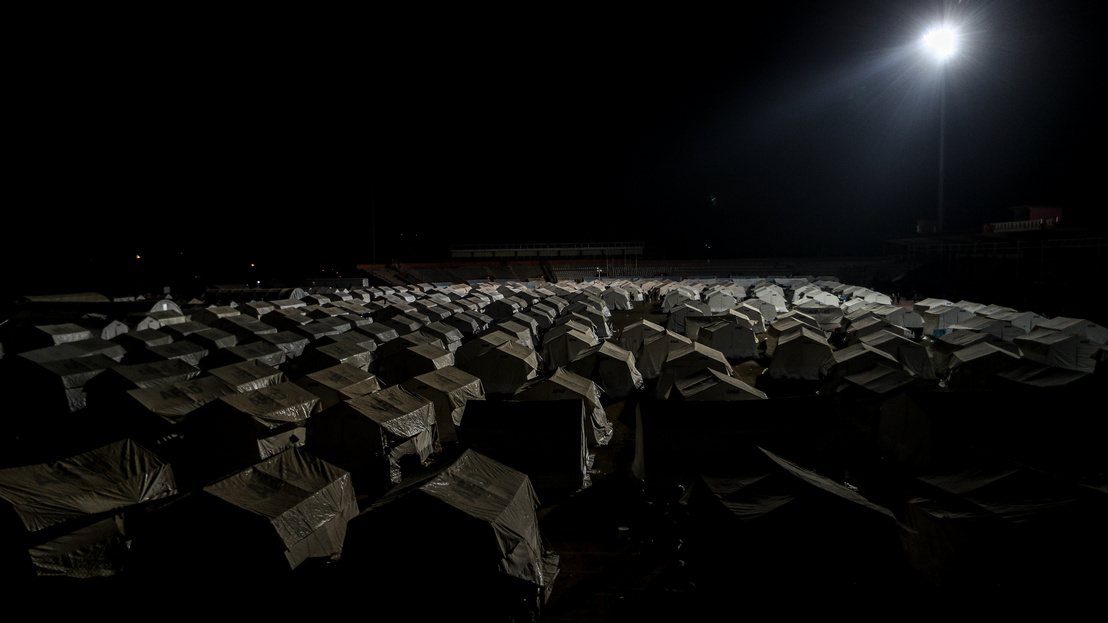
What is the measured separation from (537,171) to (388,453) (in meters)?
75.0

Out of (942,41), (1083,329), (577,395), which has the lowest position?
(577,395)

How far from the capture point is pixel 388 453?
398 inches

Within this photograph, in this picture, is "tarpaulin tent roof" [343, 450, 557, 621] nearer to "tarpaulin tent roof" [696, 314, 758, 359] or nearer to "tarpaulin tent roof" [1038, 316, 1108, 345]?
"tarpaulin tent roof" [696, 314, 758, 359]

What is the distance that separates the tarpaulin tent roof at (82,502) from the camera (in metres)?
6.54

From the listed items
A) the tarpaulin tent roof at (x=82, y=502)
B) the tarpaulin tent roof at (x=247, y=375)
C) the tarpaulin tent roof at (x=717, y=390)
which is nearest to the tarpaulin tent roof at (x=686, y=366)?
the tarpaulin tent roof at (x=717, y=390)

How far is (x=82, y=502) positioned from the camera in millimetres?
7691

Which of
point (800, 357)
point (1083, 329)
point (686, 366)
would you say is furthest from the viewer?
point (1083, 329)

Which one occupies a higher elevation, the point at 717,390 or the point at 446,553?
the point at 717,390

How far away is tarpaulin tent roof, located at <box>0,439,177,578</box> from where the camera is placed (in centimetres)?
654

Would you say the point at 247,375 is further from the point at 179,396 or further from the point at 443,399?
the point at 443,399

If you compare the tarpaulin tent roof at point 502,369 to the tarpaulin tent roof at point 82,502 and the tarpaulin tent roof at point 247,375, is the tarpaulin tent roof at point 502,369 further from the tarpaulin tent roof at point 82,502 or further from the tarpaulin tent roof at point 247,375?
the tarpaulin tent roof at point 82,502

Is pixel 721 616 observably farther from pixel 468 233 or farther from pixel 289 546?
pixel 468 233

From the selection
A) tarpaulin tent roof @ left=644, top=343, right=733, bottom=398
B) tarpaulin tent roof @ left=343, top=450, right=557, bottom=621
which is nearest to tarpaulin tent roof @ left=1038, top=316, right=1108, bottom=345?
tarpaulin tent roof @ left=644, top=343, right=733, bottom=398

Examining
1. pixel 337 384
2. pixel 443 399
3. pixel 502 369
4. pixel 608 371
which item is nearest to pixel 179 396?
pixel 337 384
